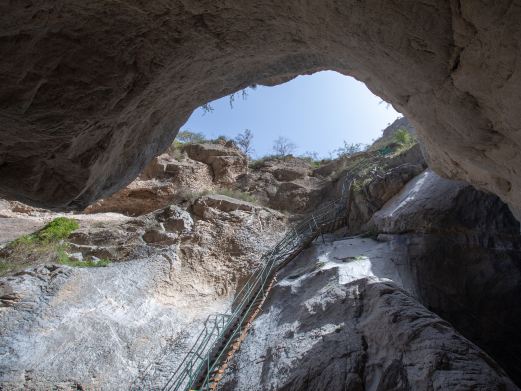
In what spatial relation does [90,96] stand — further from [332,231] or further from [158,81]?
[332,231]

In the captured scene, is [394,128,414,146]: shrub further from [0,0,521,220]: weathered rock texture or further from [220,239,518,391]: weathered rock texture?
[0,0,521,220]: weathered rock texture

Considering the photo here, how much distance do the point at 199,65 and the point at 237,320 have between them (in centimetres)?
642

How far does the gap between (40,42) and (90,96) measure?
633 millimetres

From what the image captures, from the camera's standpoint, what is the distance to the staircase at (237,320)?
7012 mm

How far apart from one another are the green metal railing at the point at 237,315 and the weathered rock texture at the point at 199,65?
450cm

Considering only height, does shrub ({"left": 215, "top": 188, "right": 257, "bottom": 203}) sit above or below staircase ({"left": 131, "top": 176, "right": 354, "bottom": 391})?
above

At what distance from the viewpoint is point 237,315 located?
8469mm

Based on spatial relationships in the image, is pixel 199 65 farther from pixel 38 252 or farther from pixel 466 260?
pixel 38 252

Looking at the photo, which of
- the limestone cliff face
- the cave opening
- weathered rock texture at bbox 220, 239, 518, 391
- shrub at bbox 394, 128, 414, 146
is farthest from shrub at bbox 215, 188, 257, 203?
shrub at bbox 394, 128, 414, 146

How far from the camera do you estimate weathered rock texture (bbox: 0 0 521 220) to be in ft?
7.86

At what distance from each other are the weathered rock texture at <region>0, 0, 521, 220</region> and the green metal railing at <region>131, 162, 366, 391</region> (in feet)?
14.8

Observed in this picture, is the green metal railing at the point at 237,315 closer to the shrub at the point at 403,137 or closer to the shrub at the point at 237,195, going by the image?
the shrub at the point at 237,195

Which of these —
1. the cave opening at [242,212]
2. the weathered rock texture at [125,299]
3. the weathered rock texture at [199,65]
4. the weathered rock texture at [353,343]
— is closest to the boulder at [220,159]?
the cave opening at [242,212]

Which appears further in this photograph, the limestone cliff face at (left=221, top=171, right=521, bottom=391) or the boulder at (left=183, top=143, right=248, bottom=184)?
the boulder at (left=183, top=143, right=248, bottom=184)
